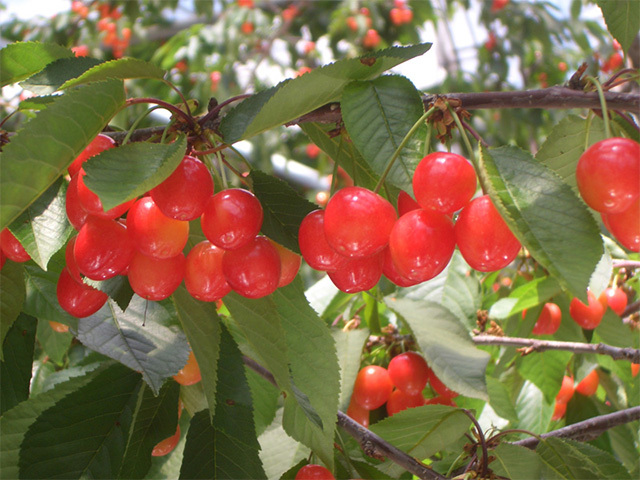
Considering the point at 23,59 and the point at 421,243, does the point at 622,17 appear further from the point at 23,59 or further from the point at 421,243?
the point at 23,59

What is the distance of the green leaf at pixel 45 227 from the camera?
2.46ft

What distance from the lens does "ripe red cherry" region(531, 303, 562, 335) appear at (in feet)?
5.11

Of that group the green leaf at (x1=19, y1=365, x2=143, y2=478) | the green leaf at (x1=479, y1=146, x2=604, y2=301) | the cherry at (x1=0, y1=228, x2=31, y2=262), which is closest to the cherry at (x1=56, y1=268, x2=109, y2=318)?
the cherry at (x1=0, y1=228, x2=31, y2=262)

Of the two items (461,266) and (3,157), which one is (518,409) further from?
(3,157)

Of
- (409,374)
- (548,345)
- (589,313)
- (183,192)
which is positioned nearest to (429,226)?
(183,192)

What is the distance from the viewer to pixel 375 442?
978 millimetres

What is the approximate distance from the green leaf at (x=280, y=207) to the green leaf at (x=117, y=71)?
18cm

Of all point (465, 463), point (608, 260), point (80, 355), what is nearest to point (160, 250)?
point (465, 463)

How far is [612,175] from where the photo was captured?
0.57 meters

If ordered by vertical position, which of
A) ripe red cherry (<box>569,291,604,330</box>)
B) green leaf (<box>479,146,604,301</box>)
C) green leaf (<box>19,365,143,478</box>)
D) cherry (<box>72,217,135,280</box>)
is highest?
cherry (<box>72,217,135,280</box>)

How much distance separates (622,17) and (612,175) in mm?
411

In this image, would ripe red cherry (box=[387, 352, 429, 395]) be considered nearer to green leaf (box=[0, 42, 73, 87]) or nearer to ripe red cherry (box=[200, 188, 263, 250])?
ripe red cherry (box=[200, 188, 263, 250])

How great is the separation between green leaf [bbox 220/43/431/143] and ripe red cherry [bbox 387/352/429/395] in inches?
28.5

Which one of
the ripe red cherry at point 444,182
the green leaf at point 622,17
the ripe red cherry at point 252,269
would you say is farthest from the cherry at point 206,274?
the green leaf at point 622,17
